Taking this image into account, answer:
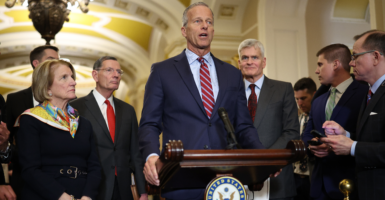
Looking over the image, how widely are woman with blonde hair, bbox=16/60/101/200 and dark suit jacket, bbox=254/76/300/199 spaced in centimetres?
123

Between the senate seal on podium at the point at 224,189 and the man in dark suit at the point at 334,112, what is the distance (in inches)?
58.1

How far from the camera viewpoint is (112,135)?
10.9 feet

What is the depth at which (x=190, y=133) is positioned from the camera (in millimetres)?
1994

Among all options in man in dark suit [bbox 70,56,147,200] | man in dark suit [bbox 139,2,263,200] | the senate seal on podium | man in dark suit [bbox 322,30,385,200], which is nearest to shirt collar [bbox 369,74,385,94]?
man in dark suit [bbox 322,30,385,200]

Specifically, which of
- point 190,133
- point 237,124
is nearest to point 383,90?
point 237,124

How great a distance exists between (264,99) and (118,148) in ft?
4.08

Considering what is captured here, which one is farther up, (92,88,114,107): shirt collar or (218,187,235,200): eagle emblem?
(92,88,114,107): shirt collar

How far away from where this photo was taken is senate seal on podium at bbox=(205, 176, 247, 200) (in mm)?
1621

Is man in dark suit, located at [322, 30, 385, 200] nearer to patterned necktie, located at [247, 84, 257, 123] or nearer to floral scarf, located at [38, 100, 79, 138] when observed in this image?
patterned necktie, located at [247, 84, 257, 123]

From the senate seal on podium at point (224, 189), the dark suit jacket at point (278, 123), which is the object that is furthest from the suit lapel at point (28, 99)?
the senate seal on podium at point (224, 189)

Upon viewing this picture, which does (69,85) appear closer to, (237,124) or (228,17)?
(237,124)

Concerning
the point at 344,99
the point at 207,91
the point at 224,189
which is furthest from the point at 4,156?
the point at 344,99

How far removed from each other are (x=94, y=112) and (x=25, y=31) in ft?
32.0

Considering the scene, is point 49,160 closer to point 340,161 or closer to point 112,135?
point 112,135
